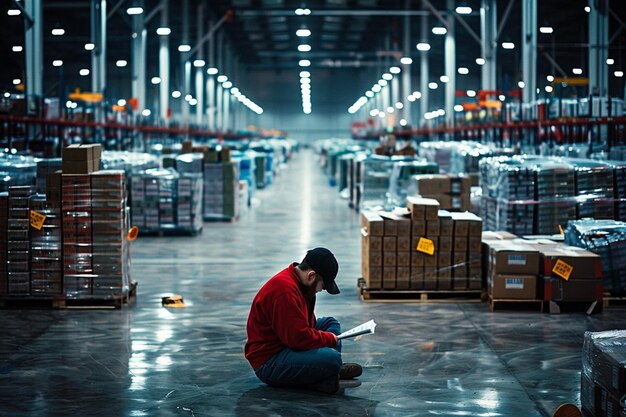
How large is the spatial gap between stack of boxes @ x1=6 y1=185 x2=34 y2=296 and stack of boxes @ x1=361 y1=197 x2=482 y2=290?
12.5ft

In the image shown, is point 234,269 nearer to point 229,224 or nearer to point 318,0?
point 229,224

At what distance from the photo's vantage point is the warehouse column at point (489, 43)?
1396 inches

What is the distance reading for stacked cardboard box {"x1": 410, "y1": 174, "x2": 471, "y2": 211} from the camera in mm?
15906

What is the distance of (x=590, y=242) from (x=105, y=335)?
546cm

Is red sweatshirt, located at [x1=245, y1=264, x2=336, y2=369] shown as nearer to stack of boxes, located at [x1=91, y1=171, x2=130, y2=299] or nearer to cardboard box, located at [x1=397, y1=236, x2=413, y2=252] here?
stack of boxes, located at [x1=91, y1=171, x2=130, y2=299]

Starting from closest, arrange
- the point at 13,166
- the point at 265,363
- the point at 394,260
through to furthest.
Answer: the point at 265,363 → the point at 394,260 → the point at 13,166

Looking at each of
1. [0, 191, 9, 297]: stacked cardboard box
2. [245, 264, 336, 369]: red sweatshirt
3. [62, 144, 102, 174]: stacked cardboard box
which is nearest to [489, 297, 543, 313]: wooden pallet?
[245, 264, 336, 369]: red sweatshirt

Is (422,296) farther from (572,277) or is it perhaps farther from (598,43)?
(598,43)

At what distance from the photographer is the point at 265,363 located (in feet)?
24.5

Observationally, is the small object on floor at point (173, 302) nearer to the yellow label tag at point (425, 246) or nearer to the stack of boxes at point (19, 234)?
the stack of boxes at point (19, 234)

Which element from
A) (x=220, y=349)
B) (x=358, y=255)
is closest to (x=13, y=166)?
(x=358, y=255)

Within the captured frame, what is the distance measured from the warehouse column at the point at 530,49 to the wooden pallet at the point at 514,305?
16.7 meters

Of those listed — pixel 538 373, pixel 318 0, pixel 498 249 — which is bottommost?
pixel 538 373

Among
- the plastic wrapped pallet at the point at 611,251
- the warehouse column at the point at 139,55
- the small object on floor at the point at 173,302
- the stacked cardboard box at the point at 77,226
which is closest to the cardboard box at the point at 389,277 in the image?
the plastic wrapped pallet at the point at 611,251
